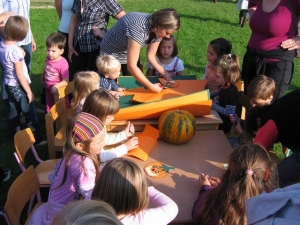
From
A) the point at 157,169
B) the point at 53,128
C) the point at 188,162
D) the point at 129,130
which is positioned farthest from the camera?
the point at 53,128

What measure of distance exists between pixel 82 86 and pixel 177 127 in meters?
1.15

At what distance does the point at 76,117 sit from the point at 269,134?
4.29 feet

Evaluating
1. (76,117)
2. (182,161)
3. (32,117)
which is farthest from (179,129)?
(32,117)

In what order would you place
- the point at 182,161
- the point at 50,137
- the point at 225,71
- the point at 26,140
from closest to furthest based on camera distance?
1. the point at 182,161
2. the point at 26,140
3. the point at 50,137
4. the point at 225,71

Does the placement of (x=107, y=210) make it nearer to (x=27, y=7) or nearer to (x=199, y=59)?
(x=27, y=7)

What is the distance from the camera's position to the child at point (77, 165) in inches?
91.0

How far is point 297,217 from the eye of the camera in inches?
51.7

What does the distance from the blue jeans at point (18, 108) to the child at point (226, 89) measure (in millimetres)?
2149

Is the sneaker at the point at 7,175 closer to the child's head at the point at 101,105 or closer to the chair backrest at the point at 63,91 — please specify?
the chair backrest at the point at 63,91

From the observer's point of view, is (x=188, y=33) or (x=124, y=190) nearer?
(x=124, y=190)

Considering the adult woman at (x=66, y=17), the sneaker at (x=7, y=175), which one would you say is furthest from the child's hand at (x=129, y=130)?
the adult woman at (x=66, y=17)

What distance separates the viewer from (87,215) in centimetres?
119

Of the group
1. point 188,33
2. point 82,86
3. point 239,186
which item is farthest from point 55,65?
point 188,33

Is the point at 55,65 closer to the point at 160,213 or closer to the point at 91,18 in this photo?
the point at 91,18
